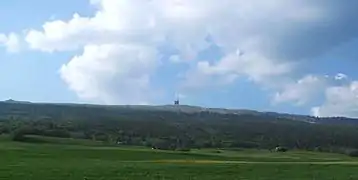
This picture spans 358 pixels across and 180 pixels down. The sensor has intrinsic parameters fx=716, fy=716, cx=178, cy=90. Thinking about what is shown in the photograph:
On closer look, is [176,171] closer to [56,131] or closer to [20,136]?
[20,136]

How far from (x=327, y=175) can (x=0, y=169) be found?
18823 millimetres

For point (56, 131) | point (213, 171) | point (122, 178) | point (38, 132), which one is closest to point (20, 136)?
point (38, 132)

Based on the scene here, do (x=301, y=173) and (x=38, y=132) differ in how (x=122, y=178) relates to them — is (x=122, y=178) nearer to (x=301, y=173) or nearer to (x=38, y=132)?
(x=301, y=173)

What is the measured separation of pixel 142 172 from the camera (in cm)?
4103

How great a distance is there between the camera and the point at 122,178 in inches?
1423

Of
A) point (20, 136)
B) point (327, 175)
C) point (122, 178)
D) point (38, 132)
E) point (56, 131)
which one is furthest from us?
point (56, 131)

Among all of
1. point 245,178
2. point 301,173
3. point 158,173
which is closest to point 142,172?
point 158,173

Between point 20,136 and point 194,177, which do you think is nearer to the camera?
point 194,177

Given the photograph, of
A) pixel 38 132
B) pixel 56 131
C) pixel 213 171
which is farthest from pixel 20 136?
pixel 213 171

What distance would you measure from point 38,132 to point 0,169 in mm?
83384

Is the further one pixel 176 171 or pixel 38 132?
pixel 38 132

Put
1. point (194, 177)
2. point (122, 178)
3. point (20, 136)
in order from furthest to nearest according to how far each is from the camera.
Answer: point (20, 136)
point (194, 177)
point (122, 178)

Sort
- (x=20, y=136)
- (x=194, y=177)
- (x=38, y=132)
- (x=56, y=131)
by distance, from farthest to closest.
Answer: (x=56, y=131)
(x=38, y=132)
(x=20, y=136)
(x=194, y=177)

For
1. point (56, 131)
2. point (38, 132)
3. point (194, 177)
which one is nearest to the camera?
point (194, 177)
